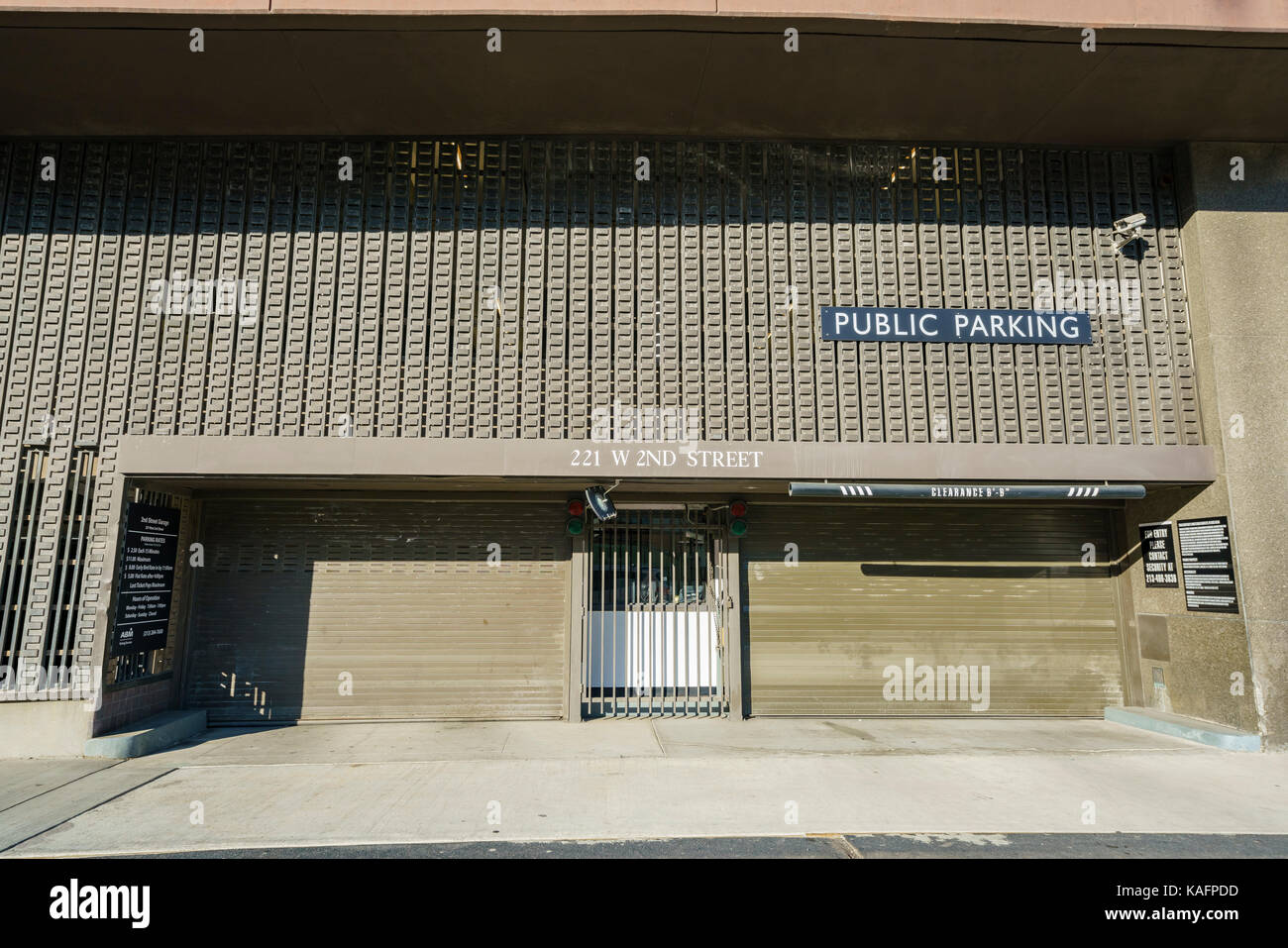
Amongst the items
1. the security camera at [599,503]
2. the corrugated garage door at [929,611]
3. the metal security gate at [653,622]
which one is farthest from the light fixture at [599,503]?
the corrugated garage door at [929,611]

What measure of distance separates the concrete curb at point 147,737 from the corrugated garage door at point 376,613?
565mm

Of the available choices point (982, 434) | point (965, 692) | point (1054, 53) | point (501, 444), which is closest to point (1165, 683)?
point (965, 692)

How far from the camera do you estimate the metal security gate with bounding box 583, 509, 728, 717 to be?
9.38 metres

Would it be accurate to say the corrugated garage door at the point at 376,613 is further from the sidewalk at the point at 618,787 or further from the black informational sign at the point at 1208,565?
the black informational sign at the point at 1208,565

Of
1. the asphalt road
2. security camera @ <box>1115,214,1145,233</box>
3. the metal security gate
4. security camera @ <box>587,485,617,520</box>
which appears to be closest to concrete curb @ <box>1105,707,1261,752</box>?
the asphalt road

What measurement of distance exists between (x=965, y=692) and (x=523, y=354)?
7.25m

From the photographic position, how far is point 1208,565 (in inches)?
335

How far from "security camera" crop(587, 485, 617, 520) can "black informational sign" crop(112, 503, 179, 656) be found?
5.04m

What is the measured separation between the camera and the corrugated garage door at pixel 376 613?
9.04m

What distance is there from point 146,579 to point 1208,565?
1239 cm

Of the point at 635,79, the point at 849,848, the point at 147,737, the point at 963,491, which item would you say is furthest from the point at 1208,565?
the point at 147,737

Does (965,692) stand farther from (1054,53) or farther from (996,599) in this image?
(1054,53)

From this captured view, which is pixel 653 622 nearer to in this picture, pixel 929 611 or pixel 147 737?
pixel 929 611
